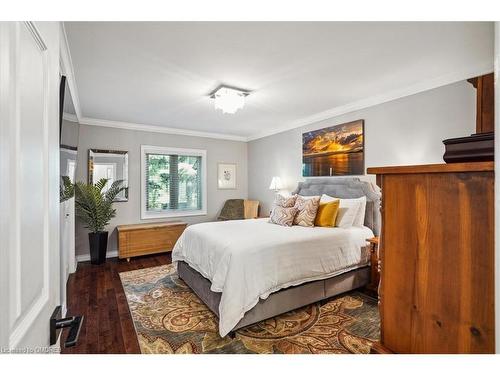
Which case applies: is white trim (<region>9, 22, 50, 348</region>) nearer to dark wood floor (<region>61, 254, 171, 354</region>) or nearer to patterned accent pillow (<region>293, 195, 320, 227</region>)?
dark wood floor (<region>61, 254, 171, 354</region>)

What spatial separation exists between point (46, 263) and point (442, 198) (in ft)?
3.95

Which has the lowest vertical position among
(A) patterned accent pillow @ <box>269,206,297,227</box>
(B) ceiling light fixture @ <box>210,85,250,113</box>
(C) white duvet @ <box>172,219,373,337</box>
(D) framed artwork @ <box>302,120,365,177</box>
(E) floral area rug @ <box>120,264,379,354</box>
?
(E) floral area rug @ <box>120,264,379,354</box>

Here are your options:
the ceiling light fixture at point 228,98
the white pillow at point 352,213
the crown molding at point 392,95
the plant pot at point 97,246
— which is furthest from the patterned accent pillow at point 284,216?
the plant pot at point 97,246

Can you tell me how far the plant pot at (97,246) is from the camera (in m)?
3.97

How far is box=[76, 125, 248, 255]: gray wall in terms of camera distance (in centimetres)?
422

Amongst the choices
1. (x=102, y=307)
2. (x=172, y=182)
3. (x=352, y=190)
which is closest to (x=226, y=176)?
(x=172, y=182)

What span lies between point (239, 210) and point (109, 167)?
270 cm

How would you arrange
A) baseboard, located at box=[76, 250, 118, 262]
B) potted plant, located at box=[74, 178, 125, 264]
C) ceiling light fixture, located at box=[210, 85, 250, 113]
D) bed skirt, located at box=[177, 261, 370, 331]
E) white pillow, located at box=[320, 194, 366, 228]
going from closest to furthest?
1. bed skirt, located at box=[177, 261, 370, 331]
2. ceiling light fixture, located at box=[210, 85, 250, 113]
3. white pillow, located at box=[320, 194, 366, 228]
4. potted plant, located at box=[74, 178, 125, 264]
5. baseboard, located at box=[76, 250, 118, 262]

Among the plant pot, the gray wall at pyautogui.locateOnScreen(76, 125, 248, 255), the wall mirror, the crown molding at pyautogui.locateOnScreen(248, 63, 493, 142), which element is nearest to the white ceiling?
the crown molding at pyautogui.locateOnScreen(248, 63, 493, 142)

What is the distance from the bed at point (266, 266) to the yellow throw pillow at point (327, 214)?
0.22m

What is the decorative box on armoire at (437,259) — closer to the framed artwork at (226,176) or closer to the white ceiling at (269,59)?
the white ceiling at (269,59)

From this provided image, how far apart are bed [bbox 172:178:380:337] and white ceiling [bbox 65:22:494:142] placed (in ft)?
5.08

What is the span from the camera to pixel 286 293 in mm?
2326

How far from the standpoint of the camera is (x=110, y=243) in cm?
443
